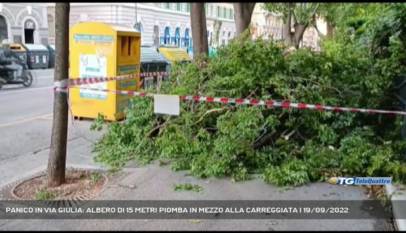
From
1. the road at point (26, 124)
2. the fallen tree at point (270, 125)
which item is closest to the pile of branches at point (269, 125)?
the fallen tree at point (270, 125)

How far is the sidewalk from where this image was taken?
403cm

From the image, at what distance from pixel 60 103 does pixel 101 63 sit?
371 cm

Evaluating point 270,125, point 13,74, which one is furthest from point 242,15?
point 270,125

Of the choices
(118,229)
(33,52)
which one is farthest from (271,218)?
(33,52)

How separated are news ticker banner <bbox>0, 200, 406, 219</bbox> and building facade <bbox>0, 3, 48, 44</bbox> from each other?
31565 mm

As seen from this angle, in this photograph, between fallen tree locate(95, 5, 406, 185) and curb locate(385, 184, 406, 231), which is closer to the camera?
curb locate(385, 184, 406, 231)

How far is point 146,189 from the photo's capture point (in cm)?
494

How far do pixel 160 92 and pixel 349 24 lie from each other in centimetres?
1001

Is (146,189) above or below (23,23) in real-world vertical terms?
below

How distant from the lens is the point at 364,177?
512 cm

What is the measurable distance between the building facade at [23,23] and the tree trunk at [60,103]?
30.8 metres

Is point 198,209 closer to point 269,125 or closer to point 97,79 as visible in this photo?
point 269,125

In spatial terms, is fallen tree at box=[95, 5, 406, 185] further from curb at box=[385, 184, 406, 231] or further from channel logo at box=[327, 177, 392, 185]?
curb at box=[385, 184, 406, 231]

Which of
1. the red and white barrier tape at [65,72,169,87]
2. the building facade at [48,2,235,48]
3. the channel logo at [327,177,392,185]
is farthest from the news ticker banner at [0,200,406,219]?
the building facade at [48,2,235,48]
